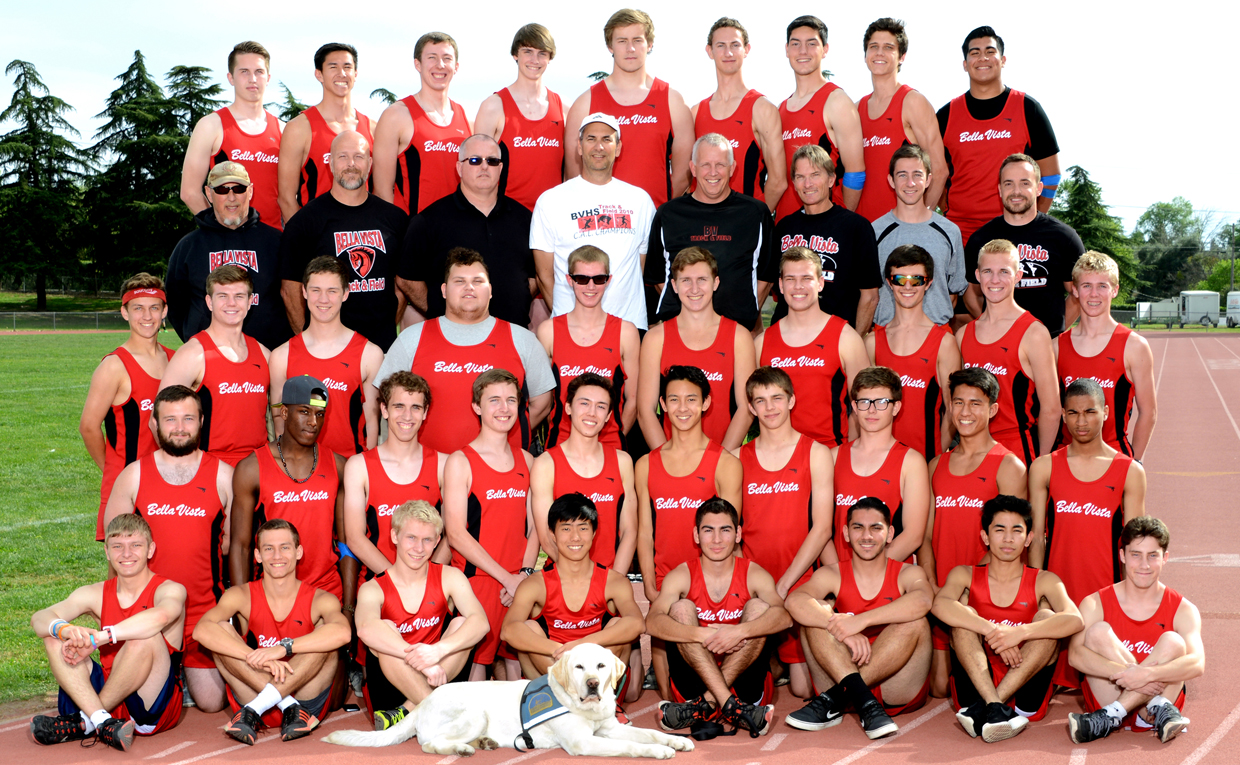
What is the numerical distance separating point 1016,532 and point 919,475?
2.14 ft

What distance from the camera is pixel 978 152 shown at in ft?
25.7

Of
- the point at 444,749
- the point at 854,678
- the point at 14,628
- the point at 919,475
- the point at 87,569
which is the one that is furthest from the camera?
the point at 87,569

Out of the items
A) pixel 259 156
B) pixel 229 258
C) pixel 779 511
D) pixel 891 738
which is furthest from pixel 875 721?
pixel 259 156

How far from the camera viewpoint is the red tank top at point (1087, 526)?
19.4 ft

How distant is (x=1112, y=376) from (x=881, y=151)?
239 cm

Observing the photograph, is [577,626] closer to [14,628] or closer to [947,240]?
[947,240]

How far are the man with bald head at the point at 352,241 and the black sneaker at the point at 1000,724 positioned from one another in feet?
14.5

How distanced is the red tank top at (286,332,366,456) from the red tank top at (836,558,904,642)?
3.08 meters

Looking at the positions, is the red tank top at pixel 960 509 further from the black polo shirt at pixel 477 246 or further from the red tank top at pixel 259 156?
the red tank top at pixel 259 156

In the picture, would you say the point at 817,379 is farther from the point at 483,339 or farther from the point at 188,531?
the point at 188,531

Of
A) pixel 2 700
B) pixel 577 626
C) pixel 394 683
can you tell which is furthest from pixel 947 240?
pixel 2 700

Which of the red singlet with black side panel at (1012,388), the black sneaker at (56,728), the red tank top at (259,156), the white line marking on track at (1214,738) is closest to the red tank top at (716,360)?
the red singlet with black side panel at (1012,388)

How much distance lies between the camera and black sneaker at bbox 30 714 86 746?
5.22 meters

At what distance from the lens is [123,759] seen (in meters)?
5.08
